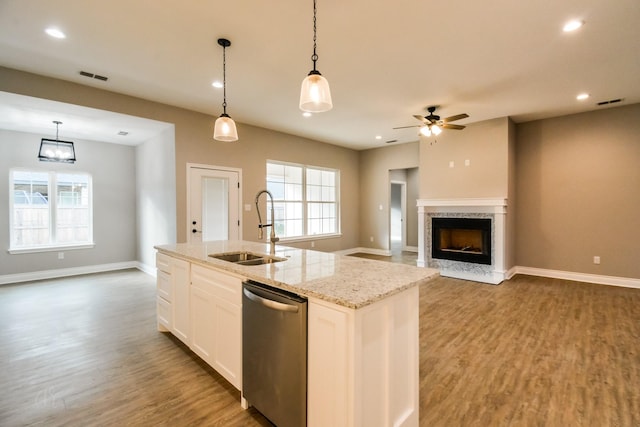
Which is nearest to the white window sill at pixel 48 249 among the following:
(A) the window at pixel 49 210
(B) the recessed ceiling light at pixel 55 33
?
(A) the window at pixel 49 210

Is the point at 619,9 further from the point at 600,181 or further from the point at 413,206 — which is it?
the point at 413,206

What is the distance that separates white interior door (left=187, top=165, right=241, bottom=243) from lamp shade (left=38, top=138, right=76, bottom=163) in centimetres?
214

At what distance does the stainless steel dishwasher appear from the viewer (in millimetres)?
1501

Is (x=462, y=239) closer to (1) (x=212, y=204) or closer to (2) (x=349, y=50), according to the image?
(2) (x=349, y=50)

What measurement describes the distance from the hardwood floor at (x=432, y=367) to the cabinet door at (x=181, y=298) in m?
0.22

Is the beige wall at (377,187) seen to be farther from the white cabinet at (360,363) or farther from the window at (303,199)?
the white cabinet at (360,363)

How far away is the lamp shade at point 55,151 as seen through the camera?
4.75 m

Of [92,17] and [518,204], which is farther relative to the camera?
[518,204]

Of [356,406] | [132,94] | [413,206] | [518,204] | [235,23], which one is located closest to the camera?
[356,406]

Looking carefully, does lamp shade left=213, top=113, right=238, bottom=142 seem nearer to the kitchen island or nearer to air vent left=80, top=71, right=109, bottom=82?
the kitchen island

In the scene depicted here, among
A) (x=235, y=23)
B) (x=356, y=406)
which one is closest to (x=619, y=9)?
(x=235, y=23)

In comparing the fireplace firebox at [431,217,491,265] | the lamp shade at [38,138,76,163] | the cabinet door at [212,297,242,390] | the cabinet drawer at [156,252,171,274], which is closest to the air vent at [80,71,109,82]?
the lamp shade at [38,138,76,163]

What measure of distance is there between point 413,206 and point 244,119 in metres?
5.50

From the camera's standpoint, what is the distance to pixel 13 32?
270 centimetres
